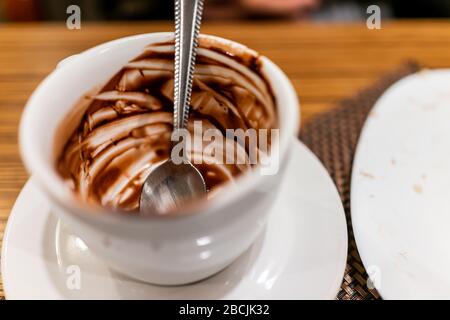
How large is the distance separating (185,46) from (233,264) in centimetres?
29

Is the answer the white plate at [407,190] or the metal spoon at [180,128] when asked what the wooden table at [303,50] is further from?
the metal spoon at [180,128]

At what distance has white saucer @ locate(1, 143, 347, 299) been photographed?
56cm

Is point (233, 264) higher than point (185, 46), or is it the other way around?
point (185, 46)

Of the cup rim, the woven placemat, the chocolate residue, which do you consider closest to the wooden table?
the woven placemat

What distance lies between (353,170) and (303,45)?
0.50 metres

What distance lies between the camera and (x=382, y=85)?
102cm

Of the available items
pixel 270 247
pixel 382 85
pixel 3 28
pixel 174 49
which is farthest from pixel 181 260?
pixel 3 28

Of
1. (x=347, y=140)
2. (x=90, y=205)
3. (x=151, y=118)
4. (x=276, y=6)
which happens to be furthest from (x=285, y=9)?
(x=90, y=205)

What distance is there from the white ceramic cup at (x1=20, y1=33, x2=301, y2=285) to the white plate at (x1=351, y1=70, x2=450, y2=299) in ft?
0.64

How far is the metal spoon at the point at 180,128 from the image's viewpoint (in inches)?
24.8

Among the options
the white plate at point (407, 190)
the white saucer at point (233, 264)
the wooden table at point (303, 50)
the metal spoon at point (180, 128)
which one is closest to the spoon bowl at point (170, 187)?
the metal spoon at point (180, 128)

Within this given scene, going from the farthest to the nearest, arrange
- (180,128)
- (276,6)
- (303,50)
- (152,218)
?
(276,6) → (303,50) → (180,128) → (152,218)

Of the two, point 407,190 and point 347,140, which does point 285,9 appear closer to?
point 347,140

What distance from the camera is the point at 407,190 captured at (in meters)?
0.73
